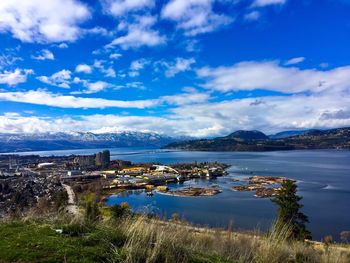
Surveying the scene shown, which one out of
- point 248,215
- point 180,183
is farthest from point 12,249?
point 180,183

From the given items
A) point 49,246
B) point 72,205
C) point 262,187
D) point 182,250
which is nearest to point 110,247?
point 49,246

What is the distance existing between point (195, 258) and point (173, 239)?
19.2 inches

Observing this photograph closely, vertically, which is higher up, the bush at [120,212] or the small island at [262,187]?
the bush at [120,212]

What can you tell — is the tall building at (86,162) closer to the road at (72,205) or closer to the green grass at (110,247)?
the road at (72,205)

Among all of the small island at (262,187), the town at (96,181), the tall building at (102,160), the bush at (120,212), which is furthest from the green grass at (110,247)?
the tall building at (102,160)

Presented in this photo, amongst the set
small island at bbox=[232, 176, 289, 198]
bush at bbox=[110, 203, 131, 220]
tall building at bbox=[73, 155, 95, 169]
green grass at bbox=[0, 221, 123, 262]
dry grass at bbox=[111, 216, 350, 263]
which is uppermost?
green grass at bbox=[0, 221, 123, 262]

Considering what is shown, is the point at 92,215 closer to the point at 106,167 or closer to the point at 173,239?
the point at 173,239

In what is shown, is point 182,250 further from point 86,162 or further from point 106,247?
point 86,162

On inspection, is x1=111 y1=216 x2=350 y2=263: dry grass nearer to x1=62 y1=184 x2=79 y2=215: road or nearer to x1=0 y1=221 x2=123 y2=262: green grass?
x1=0 y1=221 x2=123 y2=262: green grass

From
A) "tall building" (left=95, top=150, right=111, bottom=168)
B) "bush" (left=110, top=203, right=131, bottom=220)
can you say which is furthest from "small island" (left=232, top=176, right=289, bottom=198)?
"tall building" (left=95, top=150, right=111, bottom=168)

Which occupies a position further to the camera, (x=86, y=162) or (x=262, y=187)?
(x=86, y=162)

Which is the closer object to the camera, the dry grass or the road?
the dry grass

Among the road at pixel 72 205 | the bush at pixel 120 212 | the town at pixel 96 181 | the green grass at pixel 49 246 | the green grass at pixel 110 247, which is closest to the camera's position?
the green grass at pixel 49 246

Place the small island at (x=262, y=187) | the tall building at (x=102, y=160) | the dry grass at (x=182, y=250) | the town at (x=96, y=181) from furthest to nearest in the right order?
1. the tall building at (x=102, y=160)
2. the town at (x=96, y=181)
3. the small island at (x=262, y=187)
4. the dry grass at (x=182, y=250)
